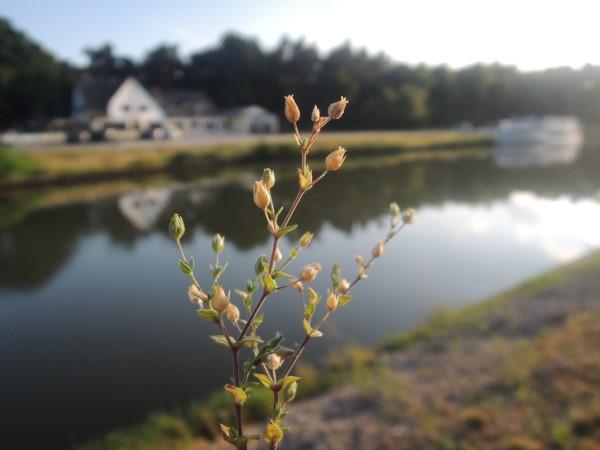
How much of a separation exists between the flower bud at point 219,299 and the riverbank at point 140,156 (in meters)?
23.0

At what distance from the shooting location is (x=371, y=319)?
29.8 feet

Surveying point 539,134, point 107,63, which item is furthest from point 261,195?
point 107,63

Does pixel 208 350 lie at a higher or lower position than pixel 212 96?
lower

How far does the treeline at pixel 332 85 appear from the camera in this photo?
36.8 m

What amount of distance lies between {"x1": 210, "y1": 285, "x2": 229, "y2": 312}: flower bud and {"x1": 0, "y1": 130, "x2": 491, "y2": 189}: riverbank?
75.5 ft

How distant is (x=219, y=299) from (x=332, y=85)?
1368 inches

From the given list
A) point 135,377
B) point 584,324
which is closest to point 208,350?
point 135,377

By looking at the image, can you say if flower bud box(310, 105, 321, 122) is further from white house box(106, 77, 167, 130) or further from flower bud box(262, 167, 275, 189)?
white house box(106, 77, 167, 130)

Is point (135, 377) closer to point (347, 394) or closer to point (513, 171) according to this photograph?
point (347, 394)

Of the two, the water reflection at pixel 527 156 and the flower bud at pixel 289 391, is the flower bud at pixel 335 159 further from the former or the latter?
the water reflection at pixel 527 156

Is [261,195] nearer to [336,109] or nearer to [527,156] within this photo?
[336,109]

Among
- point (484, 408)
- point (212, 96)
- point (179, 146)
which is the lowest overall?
point (484, 408)

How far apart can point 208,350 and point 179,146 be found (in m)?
23.8

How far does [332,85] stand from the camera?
111 feet
